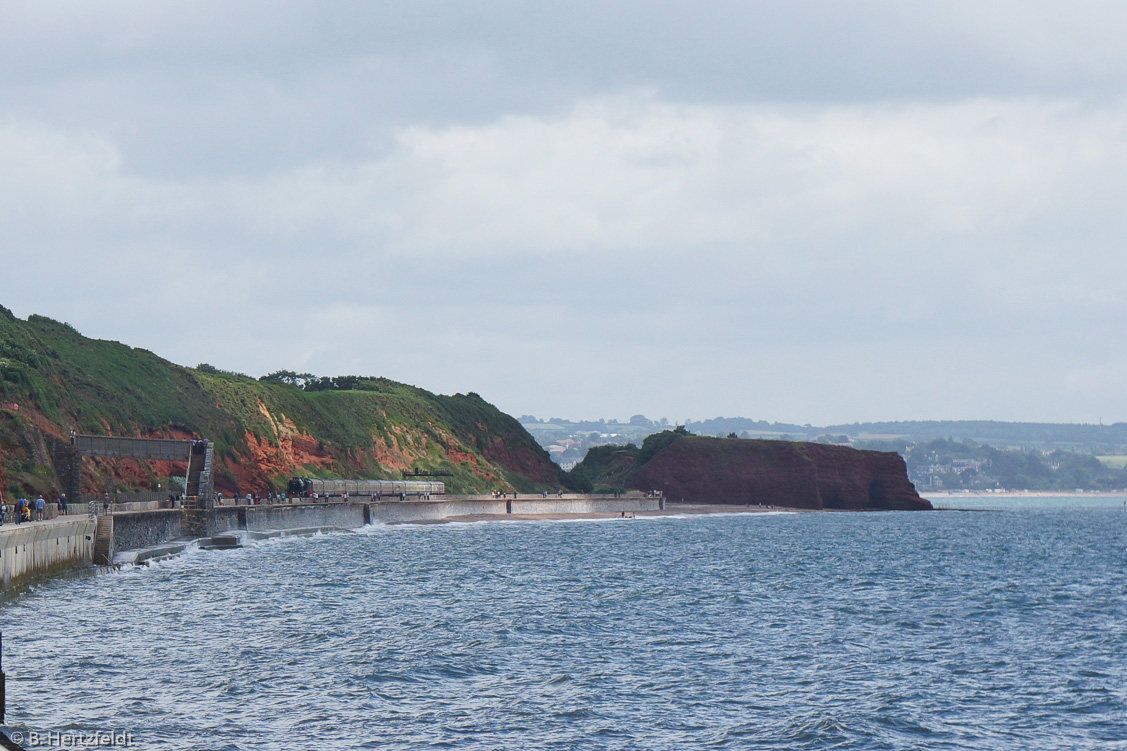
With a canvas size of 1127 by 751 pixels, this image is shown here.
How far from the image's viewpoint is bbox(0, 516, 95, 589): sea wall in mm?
41188

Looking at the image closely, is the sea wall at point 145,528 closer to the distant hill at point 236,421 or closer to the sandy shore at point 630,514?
the distant hill at point 236,421

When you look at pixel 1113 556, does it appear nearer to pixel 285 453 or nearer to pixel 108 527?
pixel 108 527

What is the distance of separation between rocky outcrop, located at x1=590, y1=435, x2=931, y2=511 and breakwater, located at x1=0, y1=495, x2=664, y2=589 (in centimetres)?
3659

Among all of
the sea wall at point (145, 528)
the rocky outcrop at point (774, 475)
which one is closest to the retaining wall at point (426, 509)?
the sea wall at point (145, 528)

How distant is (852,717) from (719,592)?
26686 mm

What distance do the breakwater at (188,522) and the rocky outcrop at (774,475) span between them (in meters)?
36.6

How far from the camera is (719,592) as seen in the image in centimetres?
5406

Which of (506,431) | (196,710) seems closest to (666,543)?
(196,710)

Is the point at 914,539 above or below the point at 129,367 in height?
below

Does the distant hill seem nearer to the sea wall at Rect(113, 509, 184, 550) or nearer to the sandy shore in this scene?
the sea wall at Rect(113, 509, 184, 550)

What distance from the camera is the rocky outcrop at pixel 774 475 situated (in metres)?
184

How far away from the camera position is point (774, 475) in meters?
185

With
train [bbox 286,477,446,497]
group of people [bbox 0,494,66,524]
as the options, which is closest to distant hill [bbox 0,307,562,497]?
train [bbox 286,477,446,497]

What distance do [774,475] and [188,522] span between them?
124m
